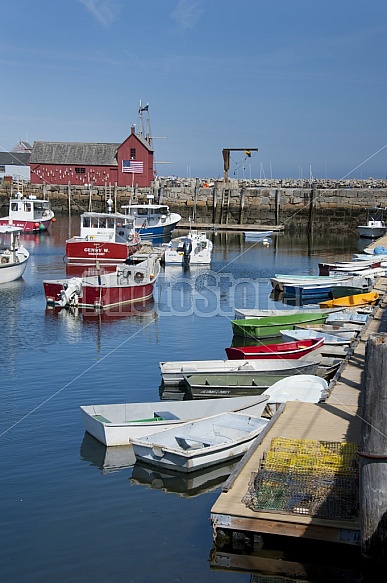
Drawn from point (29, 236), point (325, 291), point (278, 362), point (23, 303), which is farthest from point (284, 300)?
point (29, 236)

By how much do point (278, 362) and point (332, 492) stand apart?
23.9 ft

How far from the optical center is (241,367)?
52.4 ft

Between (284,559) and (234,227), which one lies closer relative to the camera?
(284,559)

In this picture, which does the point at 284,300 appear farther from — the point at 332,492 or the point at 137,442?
the point at 332,492

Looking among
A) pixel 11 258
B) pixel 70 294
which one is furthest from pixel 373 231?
pixel 70 294

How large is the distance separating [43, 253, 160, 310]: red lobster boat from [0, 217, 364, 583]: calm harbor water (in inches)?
22.9

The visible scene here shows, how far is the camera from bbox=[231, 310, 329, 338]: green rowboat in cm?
2080

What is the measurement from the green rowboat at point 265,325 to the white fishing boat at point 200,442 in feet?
27.5

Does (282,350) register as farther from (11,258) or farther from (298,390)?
(11,258)

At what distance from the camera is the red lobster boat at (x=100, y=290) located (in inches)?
992

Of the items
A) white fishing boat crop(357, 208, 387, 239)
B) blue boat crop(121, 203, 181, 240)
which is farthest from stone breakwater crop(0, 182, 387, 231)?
blue boat crop(121, 203, 181, 240)

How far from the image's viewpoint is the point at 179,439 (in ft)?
38.6

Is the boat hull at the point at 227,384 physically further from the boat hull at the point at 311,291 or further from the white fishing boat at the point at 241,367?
the boat hull at the point at 311,291

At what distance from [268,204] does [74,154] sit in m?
20.2
